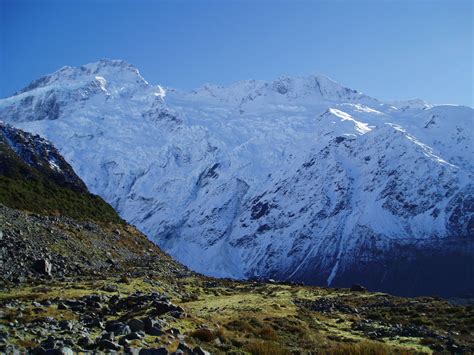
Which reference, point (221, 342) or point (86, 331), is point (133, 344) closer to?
point (86, 331)

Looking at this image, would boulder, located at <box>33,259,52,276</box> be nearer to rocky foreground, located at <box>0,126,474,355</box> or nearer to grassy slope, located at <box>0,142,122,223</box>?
rocky foreground, located at <box>0,126,474,355</box>

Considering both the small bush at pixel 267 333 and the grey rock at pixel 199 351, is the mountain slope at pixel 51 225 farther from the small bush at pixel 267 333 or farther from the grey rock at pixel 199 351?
the grey rock at pixel 199 351

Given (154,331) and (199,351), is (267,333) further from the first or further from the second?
(199,351)

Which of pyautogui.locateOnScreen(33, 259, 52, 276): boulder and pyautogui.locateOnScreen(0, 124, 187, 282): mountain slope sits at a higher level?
pyautogui.locateOnScreen(0, 124, 187, 282): mountain slope

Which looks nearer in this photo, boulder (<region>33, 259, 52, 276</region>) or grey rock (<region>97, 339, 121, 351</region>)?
grey rock (<region>97, 339, 121, 351</region>)

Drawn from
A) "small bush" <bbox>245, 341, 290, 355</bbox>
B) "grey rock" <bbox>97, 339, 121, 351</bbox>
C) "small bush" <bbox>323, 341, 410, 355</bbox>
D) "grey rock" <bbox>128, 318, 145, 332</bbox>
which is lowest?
"grey rock" <bbox>97, 339, 121, 351</bbox>

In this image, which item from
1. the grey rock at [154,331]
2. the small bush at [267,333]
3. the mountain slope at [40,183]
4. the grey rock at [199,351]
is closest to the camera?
the grey rock at [199,351]

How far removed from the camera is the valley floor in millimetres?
17828

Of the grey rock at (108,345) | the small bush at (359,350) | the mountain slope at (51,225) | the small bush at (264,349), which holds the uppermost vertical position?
the mountain slope at (51,225)

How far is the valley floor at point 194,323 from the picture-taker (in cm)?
1783

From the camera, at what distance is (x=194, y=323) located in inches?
889

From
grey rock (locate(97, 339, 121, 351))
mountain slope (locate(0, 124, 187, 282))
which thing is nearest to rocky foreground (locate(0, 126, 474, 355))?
grey rock (locate(97, 339, 121, 351))

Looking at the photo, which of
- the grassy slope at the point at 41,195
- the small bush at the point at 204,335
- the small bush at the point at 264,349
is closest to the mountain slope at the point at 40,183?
the grassy slope at the point at 41,195

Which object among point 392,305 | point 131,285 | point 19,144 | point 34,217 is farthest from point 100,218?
point 392,305
